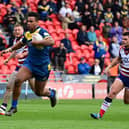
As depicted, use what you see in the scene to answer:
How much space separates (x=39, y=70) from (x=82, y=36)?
16.3 m

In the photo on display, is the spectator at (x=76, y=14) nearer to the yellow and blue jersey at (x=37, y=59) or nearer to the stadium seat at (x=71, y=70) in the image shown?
the stadium seat at (x=71, y=70)

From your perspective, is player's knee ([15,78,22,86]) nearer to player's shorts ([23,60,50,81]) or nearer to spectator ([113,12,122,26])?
player's shorts ([23,60,50,81])

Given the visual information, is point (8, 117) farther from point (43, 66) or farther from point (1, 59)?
point (1, 59)

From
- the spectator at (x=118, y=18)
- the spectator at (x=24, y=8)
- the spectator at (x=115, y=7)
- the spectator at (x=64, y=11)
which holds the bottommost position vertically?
the spectator at (x=118, y=18)

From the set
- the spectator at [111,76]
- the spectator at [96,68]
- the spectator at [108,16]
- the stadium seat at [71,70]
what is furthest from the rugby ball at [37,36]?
the spectator at [108,16]

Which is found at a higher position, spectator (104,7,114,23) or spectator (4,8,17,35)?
spectator (4,8,17,35)

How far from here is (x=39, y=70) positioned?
43.6 ft

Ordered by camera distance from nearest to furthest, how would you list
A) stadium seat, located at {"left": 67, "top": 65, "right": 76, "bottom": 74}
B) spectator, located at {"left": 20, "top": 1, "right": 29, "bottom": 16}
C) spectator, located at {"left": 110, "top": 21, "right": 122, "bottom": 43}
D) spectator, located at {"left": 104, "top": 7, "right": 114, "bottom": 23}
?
spectator, located at {"left": 20, "top": 1, "right": 29, "bottom": 16}, stadium seat, located at {"left": 67, "top": 65, "right": 76, "bottom": 74}, spectator, located at {"left": 110, "top": 21, "right": 122, "bottom": 43}, spectator, located at {"left": 104, "top": 7, "right": 114, "bottom": 23}

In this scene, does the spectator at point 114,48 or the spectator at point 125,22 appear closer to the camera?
the spectator at point 114,48

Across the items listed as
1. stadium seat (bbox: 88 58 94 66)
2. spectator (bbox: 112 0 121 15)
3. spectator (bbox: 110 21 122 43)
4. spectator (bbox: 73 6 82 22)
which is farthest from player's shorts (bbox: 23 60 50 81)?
spectator (bbox: 112 0 121 15)

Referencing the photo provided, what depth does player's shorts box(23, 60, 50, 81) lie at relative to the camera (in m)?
13.2

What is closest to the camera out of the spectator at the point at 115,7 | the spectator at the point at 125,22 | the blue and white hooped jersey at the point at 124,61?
the blue and white hooped jersey at the point at 124,61

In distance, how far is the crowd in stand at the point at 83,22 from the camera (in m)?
26.5

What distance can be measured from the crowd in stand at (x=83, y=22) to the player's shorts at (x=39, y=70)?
11.0 meters
